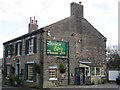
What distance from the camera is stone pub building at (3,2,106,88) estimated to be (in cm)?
2028

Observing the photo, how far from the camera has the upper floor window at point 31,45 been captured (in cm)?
2138

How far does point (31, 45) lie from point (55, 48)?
3172mm

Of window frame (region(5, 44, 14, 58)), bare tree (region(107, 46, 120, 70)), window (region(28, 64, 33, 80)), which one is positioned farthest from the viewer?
bare tree (region(107, 46, 120, 70))


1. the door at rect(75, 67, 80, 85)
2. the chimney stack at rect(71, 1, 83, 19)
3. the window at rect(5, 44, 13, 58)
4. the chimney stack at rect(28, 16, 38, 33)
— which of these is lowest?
the door at rect(75, 67, 80, 85)

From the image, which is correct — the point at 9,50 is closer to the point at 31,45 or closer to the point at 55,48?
the point at 31,45

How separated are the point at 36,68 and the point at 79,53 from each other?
586cm

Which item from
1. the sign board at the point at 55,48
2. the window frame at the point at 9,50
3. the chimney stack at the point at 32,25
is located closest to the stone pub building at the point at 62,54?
the sign board at the point at 55,48

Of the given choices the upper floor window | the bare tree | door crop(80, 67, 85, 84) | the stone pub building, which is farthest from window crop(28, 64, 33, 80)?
the bare tree

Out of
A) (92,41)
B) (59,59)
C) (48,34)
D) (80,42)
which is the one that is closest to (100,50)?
(92,41)

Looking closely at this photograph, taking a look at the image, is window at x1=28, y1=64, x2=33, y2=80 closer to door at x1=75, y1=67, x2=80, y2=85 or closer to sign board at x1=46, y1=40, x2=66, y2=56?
sign board at x1=46, y1=40, x2=66, y2=56

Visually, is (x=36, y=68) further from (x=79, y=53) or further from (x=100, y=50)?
(x=100, y=50)

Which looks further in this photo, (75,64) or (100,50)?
(100,50)

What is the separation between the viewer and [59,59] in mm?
21203

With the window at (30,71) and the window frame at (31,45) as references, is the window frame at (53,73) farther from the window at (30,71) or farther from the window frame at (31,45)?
the window at (30,71)
